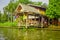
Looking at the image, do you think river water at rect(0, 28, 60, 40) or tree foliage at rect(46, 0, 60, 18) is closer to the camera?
river water at rect(0, 28, 60, 40)

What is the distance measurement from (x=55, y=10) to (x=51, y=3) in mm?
1978

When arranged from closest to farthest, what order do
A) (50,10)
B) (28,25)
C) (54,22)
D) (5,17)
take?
(28,25)
(50,10)
(54,22)
(5,17)

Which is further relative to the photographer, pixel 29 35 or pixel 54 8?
pixel 54 8

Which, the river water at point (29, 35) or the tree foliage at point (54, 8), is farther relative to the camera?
the tree foliage at point (54, 8)

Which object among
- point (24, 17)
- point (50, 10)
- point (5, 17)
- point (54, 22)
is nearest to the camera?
point (24, 17)

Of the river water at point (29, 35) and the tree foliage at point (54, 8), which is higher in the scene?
the tree foliage at point (54, 8)

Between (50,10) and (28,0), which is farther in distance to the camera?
(28,0)

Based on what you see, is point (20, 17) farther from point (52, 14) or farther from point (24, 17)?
point (52, 14)

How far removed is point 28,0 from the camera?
7100 centimetres

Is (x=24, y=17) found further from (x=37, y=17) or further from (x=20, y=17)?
(x=37, y=17)

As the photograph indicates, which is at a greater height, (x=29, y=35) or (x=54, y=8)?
(x=54, y=8)

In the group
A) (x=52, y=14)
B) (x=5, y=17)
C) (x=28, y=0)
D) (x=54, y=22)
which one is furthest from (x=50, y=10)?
(x=28, y=0)

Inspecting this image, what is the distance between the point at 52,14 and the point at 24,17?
216 inches

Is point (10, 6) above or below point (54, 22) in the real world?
above
